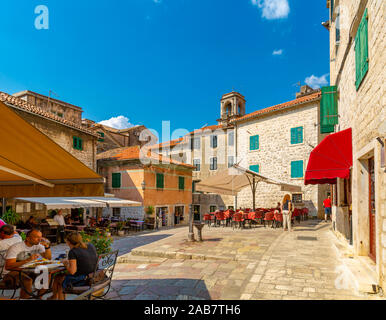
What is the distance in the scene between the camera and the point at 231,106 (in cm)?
3123

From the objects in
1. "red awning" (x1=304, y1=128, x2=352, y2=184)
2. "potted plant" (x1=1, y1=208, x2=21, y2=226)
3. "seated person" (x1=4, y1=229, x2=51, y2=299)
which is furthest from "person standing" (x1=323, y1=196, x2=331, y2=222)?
"potted plant" (x1=1, y1=208, x2=21, y2=226)

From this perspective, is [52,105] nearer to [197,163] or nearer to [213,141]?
[197,163]

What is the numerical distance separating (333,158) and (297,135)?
1651 centimetres

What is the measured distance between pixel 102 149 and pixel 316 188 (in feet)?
66.7

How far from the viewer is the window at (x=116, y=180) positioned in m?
21.2

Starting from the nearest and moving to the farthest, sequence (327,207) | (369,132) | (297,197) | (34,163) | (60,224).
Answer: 1. (34,163)
2. (369,132)
3. (60,224)
4. (327,207)
5. (297,197)

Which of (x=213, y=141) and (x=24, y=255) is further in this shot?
(x=213, y=141)

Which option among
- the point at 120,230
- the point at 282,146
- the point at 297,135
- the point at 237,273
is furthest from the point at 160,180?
the point at 237,273

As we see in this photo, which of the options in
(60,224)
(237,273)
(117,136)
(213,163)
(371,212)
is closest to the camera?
(371,212)

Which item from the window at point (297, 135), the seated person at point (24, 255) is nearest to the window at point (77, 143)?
the seated person at point (24, 255)

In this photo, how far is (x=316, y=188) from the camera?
21125 millimetres

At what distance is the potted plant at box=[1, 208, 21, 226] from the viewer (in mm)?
12286

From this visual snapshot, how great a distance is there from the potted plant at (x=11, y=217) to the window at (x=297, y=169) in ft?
64.1

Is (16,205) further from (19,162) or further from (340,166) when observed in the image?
(340,166)
